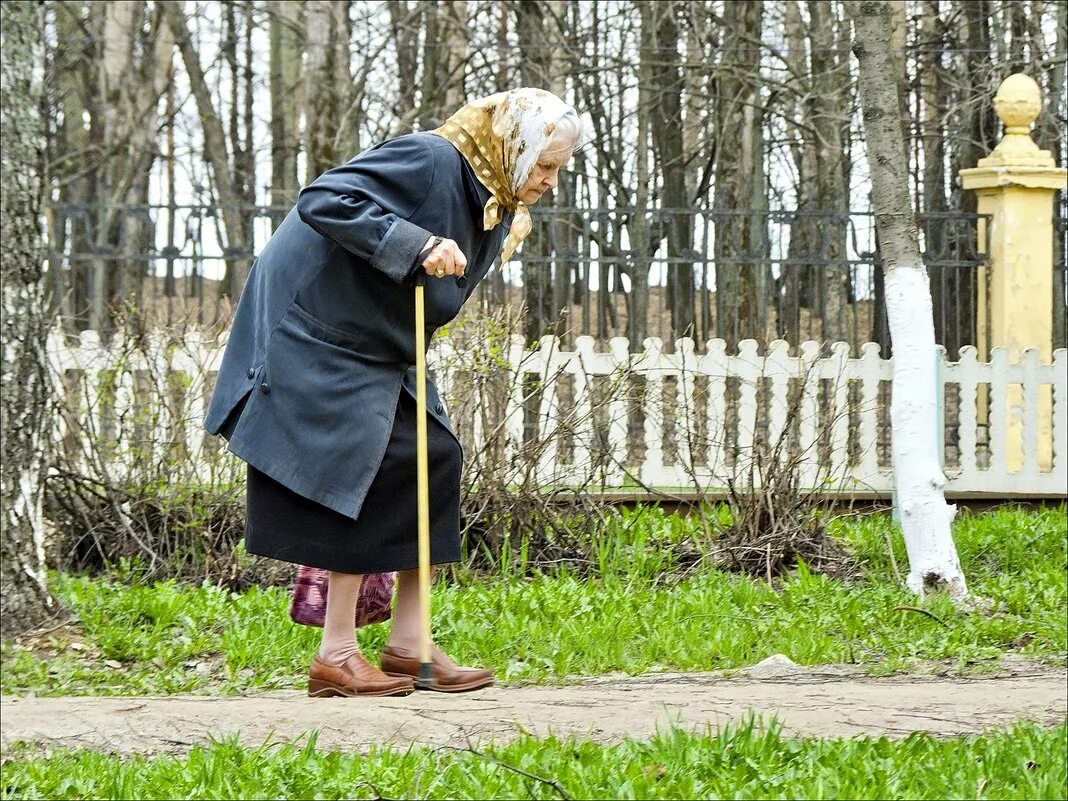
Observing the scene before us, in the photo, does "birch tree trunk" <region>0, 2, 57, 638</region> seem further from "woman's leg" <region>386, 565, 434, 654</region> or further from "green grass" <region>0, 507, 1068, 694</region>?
"woman's leg" <region>386, 565, 434, 654</region>

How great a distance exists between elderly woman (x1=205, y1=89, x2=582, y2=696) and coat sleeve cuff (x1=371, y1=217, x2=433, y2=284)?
0.11 ft

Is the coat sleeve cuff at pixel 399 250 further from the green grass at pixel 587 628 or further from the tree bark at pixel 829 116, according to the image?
the tree bark at pixel 829 116

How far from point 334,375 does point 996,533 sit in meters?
4.76

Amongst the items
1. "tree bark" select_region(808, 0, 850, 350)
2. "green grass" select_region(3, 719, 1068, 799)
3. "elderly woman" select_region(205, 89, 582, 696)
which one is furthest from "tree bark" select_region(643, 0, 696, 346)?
"green grass" select_region(3, 719, 1068, 799)

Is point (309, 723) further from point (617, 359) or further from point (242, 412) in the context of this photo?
point (617, 359)

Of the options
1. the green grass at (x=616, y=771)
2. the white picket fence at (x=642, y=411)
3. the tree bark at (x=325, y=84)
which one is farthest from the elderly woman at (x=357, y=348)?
the tree bark at (x=325, y=84)

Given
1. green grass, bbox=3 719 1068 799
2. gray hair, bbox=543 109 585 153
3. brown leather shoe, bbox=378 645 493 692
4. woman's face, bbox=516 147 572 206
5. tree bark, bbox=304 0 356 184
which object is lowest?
green grass, bbox=3 719 1068 799

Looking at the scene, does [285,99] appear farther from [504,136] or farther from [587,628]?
[504,136]

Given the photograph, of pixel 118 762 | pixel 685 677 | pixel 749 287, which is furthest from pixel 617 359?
pixel 118 762

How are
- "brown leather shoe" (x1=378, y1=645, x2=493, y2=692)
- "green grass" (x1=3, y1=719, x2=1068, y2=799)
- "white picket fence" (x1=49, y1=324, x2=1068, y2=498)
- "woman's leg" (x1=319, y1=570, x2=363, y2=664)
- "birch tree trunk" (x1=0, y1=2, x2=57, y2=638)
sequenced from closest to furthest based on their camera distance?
"green grass" (x1=3, y1=719, x2=1068, y2=799)
"woman's leg" (x1=319, y1=570, x2=363, y2=664)
"brown leather shoe" (x1=378, y1=645, x2=493, y2=692)
"birch tree trunk" (x1=0, y1=2, x2=57, y2=638)
"white picket fence" (x1=49, y1=324, x2=1068, y2=498)

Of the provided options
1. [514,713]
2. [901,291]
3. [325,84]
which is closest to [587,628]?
[514,713]

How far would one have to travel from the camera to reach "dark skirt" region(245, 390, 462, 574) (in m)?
4.04

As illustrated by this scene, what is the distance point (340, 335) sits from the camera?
4031 millimetres

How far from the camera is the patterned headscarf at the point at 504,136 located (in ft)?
13.0
